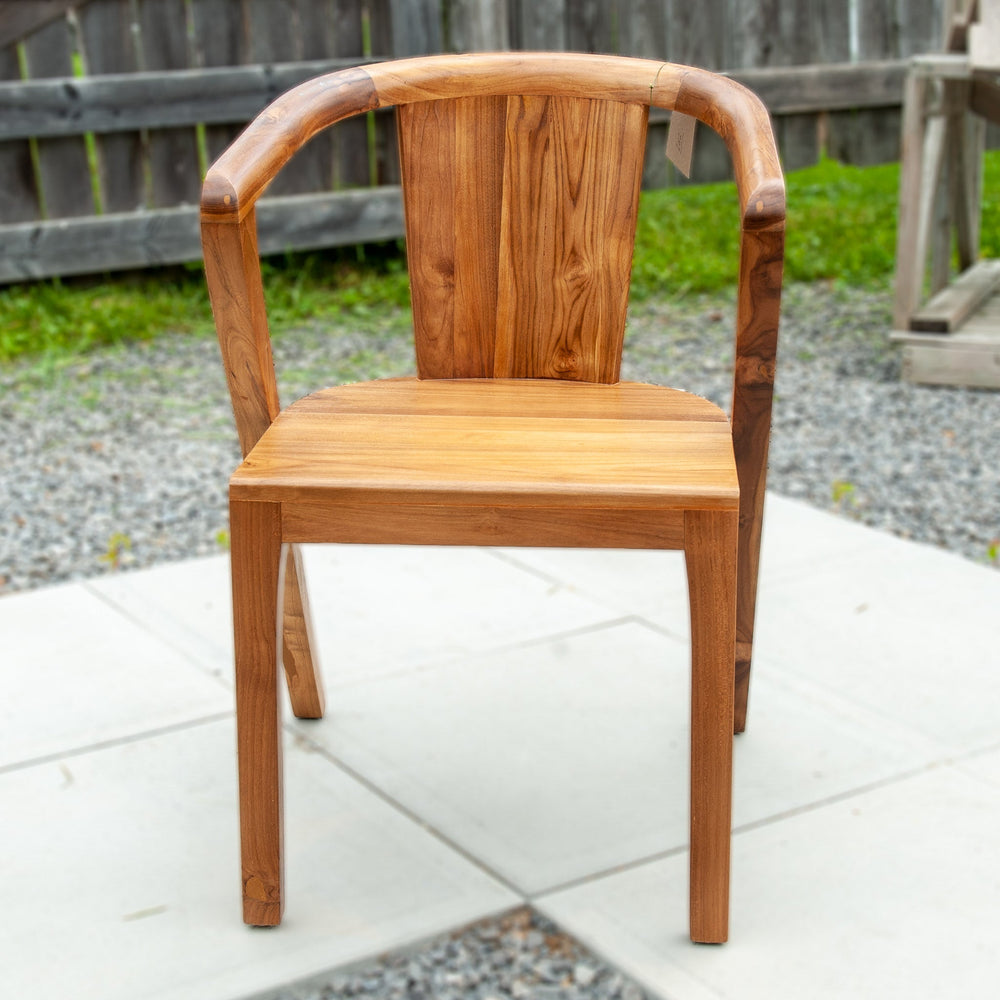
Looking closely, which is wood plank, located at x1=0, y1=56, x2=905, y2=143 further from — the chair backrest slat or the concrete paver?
the chair backrest slat

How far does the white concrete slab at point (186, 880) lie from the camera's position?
1.42 meters

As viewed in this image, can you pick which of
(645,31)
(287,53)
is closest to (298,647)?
(287,53)

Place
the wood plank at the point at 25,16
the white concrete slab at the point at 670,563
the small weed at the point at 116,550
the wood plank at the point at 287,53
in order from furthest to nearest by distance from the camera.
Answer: the wood plank at the point at 287,53
the wood plank at the point at 25,16
the small weed at the point at 116,550
the white concrete slab at the point at 670,563

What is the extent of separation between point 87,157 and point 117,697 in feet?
10.2

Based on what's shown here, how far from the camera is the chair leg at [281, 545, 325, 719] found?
1.76m

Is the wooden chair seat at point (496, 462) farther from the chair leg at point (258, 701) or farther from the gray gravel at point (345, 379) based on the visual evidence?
the gray gravel at point (345, 379)

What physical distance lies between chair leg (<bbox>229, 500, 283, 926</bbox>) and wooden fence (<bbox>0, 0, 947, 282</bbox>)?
3474mm

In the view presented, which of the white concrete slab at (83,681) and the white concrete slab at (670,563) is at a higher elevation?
the white concrete slab at (83,681)

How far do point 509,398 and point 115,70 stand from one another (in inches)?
138

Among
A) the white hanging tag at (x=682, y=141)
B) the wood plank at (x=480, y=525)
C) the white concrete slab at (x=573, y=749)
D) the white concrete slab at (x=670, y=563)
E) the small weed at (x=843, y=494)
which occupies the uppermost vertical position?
the white hanging tag at (x=682, y=141)

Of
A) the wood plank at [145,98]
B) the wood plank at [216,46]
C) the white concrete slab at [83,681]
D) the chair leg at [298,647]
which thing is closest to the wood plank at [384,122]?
the wood plank at [145,98]

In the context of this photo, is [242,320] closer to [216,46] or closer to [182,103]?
[182,103]

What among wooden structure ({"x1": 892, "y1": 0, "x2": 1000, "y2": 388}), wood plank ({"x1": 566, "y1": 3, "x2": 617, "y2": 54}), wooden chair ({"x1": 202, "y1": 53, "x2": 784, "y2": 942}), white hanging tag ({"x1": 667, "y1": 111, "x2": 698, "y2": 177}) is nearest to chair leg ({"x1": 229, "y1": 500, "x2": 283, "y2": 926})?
wooden chair ({"x1": 202, "y1": 53, "x2": 784, "y2": 942})

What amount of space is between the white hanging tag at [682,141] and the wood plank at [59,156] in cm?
338
